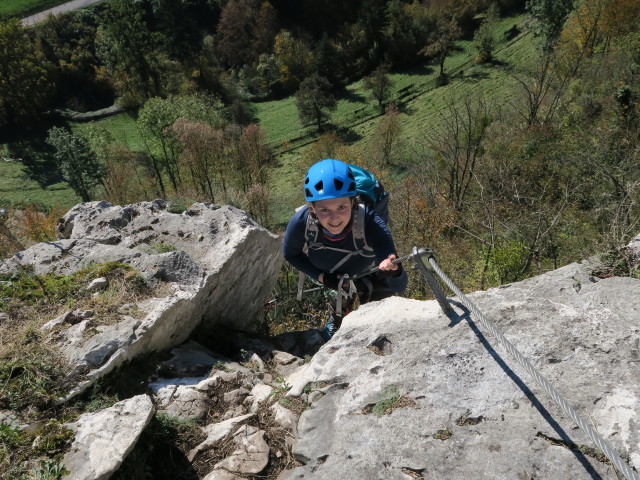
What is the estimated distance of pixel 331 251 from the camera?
5.28 m

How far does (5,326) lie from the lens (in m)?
5.02

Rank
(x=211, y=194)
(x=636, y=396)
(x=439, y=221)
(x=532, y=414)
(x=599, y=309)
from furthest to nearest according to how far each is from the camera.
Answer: (x=211, y=194), (x=439, y=221), (x=599, y=309), (x=532, y=414), (x=636, y=396)

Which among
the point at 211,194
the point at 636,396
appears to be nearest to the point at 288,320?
the point at 636,396

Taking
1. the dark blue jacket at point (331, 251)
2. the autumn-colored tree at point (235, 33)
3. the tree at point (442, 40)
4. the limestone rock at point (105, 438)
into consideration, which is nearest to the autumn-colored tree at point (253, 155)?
the dark blue jacket at point (331, 251)

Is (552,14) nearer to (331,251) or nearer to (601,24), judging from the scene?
(601,24)

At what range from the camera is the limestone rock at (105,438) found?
11.7 ft

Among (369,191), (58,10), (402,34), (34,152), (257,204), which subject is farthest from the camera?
(58,10)

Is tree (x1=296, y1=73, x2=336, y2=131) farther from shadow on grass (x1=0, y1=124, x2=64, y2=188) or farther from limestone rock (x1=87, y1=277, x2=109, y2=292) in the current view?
limestone rock (x1=87, y1=277, x2=109, y2=292)

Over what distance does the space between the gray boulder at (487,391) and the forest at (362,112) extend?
4.06 ft

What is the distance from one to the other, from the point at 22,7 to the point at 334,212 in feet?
301

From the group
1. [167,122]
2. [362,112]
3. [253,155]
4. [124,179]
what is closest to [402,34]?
[362,112]

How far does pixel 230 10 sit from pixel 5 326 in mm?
88384

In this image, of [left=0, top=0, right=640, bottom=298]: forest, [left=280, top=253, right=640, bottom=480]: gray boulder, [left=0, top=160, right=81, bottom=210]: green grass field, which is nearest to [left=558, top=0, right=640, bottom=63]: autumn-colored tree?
[left=0, top=0, right=640, bottom=298]: forest

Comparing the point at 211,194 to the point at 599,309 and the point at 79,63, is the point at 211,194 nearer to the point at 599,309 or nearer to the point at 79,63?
the point at 599,309
